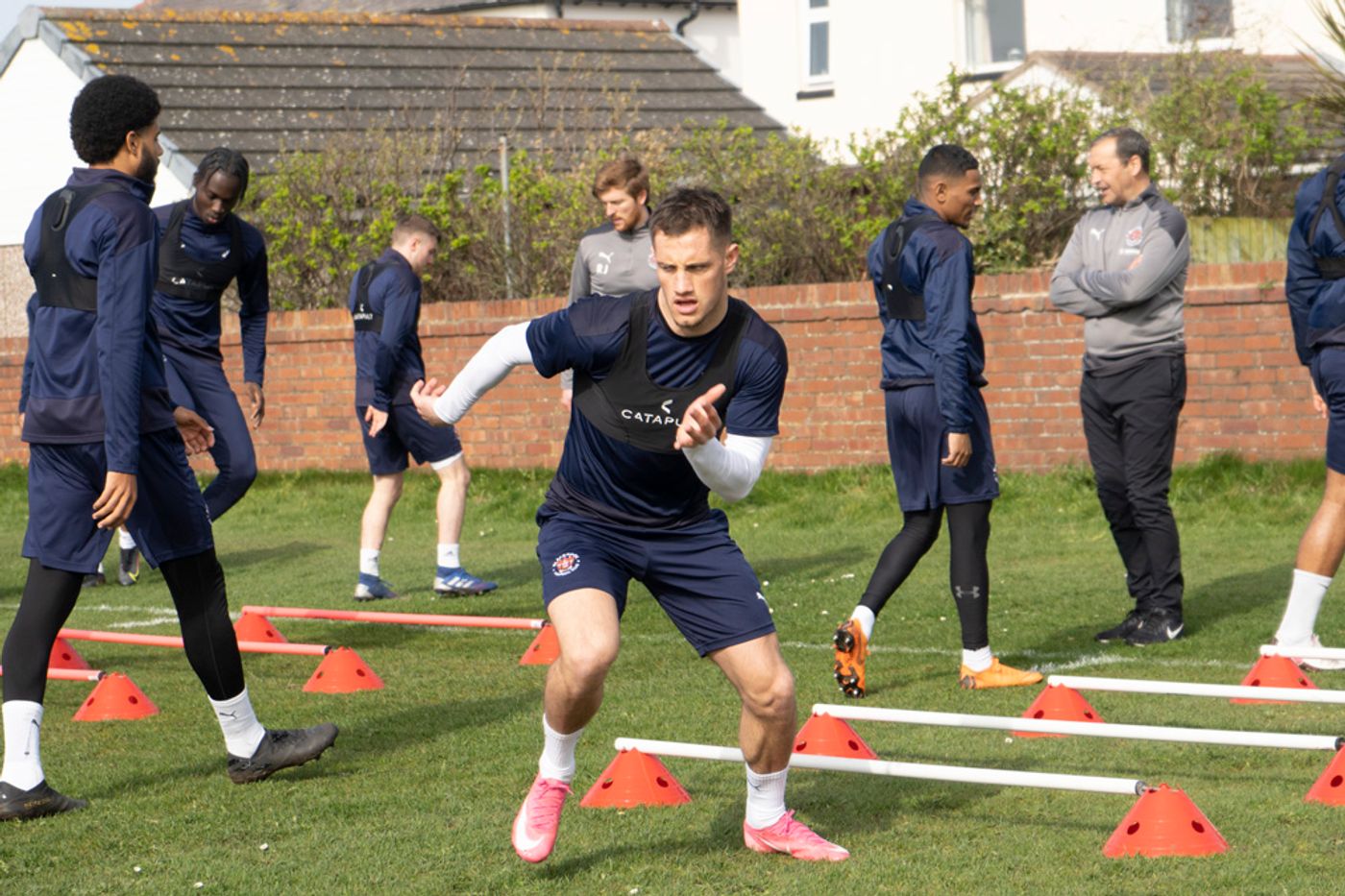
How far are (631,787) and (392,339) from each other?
5253mm

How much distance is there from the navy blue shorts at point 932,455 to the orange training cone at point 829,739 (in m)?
1.84

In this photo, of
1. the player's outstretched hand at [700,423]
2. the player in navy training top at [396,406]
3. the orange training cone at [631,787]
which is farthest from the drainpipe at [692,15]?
the player's outstretched hand at [700,423]

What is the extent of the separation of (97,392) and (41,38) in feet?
59.2

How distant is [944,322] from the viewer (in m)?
7.69

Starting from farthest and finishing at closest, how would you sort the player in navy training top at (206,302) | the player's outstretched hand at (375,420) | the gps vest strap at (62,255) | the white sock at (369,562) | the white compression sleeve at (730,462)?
the white sock at (369,562) < the player's outstretched hand at (375,420) < the player in navy training top at (206,302) < the gps vest strap at (62,255) < the white compression sleeve at (730,462)

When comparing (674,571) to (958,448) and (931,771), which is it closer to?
(931,771)

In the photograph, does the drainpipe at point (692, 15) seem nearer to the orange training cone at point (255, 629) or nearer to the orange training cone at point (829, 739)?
the orange training cone at point (255, 629)

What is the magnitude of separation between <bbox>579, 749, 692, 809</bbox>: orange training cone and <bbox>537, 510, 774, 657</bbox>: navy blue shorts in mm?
763

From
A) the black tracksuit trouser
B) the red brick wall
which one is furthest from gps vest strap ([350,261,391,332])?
the red brick wall

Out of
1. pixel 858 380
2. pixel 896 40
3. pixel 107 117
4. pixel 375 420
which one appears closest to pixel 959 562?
pixel 107 117

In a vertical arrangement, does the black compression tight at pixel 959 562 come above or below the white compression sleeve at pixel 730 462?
below

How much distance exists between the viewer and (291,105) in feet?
76.0

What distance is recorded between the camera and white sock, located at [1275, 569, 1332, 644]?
784 centimetres

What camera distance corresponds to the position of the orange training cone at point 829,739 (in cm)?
630
